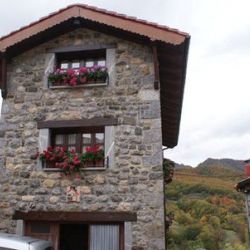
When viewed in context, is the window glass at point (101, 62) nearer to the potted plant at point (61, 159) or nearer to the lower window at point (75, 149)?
the lower window at point (75, 149)

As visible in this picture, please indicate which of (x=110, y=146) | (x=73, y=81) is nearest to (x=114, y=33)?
(x=73, y=81)

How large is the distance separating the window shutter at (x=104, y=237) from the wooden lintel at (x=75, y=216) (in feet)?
0.78

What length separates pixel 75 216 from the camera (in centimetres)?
872

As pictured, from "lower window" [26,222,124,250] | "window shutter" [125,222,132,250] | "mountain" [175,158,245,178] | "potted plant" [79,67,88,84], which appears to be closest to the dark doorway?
"lower window" [26,222,124,250]

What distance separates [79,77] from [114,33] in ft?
4.97

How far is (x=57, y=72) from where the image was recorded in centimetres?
987

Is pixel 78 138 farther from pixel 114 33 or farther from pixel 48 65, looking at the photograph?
pixel 114 33

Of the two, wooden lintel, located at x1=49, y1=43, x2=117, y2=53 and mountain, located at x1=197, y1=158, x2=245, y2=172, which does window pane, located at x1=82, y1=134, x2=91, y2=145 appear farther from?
mountain, located at x1=197, y1=158, x2=245, y2=172

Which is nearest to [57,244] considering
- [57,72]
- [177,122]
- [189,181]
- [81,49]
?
[57,72]

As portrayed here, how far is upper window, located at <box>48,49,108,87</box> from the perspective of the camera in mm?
9617

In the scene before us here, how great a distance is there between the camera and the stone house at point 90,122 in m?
8.68

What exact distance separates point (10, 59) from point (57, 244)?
5.03m

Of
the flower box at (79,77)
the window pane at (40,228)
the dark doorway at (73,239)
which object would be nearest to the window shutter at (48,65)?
the flower box at (79,77)

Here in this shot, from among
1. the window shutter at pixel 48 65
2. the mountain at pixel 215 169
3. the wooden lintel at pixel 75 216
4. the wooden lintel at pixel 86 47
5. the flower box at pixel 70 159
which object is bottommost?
the wooden lintel at pixel 75 216
